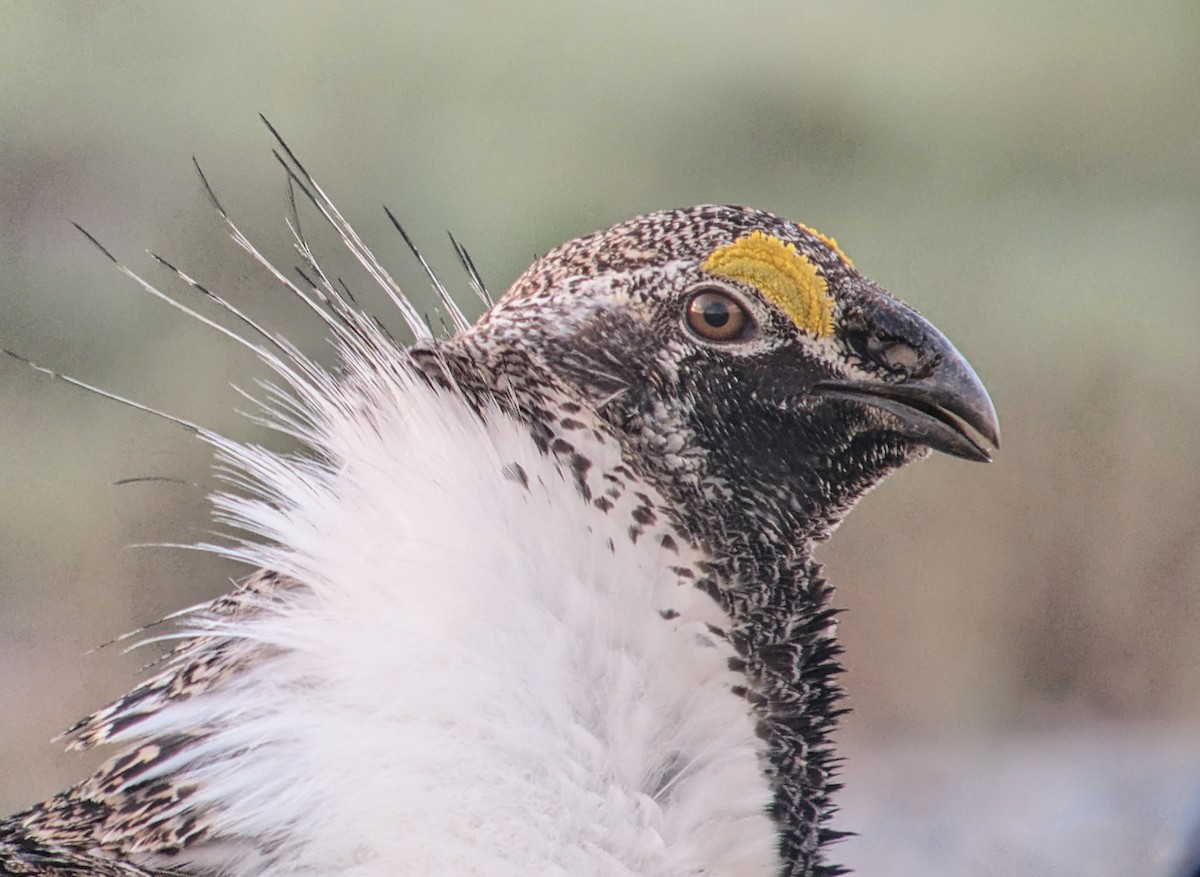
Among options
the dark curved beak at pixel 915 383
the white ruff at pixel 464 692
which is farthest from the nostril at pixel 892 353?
the white ruff at pixel 464 692

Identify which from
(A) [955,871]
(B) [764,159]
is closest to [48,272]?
(B) [764,159]

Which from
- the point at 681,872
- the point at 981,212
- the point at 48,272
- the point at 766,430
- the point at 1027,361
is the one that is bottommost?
the point at 681,872

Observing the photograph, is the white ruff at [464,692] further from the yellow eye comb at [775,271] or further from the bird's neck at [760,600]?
the yellow eye comb at [775,271]

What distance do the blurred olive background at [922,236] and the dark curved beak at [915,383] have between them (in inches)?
17.3

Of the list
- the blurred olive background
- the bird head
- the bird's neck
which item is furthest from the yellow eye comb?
the blurred olive background

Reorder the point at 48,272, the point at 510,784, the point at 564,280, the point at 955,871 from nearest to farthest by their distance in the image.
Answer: the point at 510,784, the point at 564,280, the point at 48,272, the point at 955,871

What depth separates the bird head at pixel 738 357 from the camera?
2.39 feet

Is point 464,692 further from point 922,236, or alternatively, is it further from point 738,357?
point 922,236

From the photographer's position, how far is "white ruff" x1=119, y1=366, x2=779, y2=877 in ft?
2.11

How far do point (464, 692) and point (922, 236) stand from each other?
77cm

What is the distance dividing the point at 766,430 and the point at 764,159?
52cm

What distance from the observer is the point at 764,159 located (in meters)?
1.19

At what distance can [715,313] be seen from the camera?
733mm

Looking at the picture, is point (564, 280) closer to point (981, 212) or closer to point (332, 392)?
point (332, 392)
